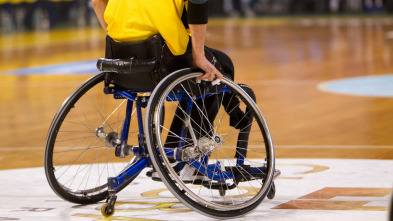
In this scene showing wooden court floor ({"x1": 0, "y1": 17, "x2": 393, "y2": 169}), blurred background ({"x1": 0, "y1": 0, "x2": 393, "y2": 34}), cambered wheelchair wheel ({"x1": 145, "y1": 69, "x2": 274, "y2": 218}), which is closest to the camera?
cambered wheelchair wheel ({"x1": 145, "y1": 69, "x2": 274, "y2": 218})

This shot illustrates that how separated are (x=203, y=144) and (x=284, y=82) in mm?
6084

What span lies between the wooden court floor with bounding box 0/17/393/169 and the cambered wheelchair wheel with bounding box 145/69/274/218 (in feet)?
4.72

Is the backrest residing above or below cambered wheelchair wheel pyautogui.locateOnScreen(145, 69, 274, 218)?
above

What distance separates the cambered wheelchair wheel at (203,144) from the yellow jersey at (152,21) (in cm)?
17

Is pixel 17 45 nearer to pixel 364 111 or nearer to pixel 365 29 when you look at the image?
pixel 365 29

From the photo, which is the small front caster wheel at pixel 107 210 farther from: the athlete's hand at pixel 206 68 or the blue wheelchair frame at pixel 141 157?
the athlete's hand at pixel 206 68

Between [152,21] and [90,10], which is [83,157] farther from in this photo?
[90,10]

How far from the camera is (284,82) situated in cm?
988

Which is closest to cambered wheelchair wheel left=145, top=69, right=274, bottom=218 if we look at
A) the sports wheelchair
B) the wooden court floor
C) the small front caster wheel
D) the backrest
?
the sports wheelchair

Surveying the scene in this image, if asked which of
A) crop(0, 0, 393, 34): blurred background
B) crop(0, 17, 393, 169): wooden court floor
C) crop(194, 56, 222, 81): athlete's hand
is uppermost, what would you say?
crop(194, 56, 222, 81): athlete's hand

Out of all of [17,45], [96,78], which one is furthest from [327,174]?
[17,45]

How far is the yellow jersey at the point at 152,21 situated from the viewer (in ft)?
12.6

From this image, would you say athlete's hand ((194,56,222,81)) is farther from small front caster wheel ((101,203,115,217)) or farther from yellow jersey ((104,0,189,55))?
small front caster wheel ((101,203,115,217))

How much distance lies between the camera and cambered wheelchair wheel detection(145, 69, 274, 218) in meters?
3.62
